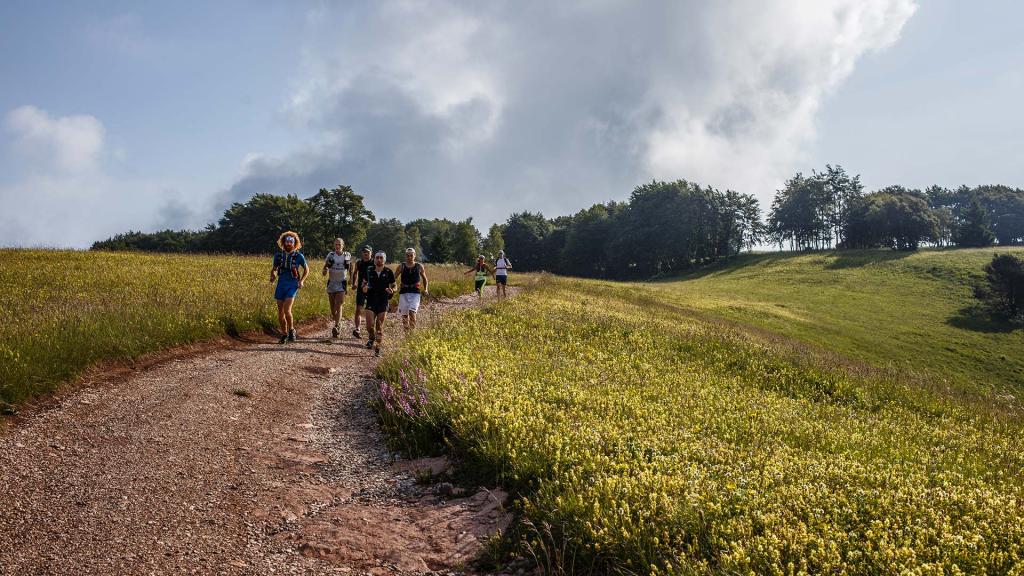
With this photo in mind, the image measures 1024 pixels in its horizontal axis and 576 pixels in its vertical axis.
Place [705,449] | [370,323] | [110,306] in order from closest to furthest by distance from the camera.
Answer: [705,449] < [110,306] < [370,323]

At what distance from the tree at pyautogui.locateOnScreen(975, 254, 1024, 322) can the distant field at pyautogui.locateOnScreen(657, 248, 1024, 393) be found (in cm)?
199

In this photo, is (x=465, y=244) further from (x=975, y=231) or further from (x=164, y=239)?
(x=975, y=231)

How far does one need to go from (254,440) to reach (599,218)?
115052mm

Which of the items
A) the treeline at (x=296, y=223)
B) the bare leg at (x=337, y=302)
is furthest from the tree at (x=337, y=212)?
the bare leg at (x=337, y=302)

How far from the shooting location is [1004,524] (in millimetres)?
4578

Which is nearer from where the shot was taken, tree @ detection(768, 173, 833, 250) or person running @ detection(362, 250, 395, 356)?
person running @ detection(362, 250, 395, 356)

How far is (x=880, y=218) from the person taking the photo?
3696 inches

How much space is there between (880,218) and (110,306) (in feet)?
362

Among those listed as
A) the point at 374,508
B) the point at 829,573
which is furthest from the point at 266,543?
the point at 829,573

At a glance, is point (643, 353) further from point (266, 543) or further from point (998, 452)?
point (266, 543)

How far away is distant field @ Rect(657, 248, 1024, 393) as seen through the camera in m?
38.2

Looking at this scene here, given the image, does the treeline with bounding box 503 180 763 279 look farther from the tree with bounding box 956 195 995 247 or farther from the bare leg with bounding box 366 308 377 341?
the bare leg with bounding box 366 308 377 341

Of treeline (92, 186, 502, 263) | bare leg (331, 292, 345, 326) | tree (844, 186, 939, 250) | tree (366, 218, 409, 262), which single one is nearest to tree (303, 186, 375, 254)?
treeline (92, 186, 502, 263)

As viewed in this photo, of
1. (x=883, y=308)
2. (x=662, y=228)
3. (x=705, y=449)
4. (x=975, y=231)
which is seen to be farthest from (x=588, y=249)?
(x=705, y=449)
